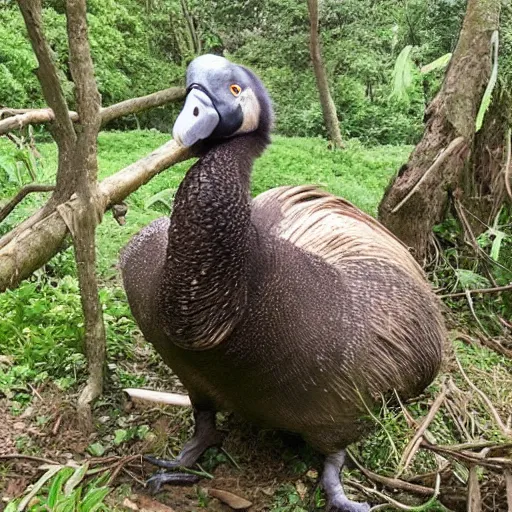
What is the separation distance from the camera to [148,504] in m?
2.45

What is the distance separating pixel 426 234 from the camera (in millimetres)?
3840

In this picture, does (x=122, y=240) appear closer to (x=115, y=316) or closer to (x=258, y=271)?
(x=115, y=316)

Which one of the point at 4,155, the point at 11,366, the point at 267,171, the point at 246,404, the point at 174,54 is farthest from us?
the point at 174,54

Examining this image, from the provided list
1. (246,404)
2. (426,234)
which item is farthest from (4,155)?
(246,404)

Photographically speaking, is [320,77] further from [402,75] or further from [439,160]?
[439,160]

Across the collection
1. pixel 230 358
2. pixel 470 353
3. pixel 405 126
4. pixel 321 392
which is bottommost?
pixel 405 126

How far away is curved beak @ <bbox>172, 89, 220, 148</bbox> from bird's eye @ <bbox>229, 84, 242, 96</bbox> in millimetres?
83

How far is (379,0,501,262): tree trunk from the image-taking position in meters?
3.63

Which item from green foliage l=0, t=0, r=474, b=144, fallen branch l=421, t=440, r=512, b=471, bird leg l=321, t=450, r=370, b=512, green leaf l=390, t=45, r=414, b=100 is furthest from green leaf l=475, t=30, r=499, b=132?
green foliage l=0, t=0, r=474, b=144

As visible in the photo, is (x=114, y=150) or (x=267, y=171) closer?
(x=267, y=171)

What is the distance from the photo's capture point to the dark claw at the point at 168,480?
2.53 metres

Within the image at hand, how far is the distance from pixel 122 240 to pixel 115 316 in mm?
1164

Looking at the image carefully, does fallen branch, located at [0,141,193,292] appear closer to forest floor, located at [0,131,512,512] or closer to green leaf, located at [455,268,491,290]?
forest floor, located at [0,131,512,512]

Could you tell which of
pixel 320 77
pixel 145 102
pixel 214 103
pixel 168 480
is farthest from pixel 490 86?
pixel 320 77
